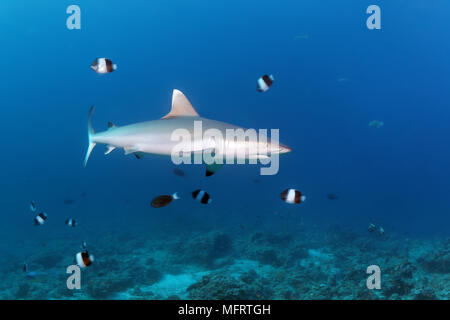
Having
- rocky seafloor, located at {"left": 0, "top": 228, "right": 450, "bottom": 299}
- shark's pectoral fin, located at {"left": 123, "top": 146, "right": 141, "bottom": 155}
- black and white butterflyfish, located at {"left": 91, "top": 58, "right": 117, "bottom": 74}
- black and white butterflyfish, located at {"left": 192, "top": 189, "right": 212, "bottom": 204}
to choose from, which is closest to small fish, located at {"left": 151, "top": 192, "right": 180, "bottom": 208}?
black and white butterflyfish, located at {"left": 192, "top": 189, "right": 212, "bottom": 204}

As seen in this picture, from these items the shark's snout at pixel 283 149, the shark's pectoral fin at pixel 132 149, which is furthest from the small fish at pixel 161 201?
the shark's snout at pixel 283 149

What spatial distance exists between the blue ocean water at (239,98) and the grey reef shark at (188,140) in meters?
18.9

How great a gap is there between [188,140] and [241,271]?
815 cm

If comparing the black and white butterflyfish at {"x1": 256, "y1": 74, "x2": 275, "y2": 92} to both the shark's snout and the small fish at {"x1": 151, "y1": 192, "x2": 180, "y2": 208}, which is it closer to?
the small fish at {"x1": 151, "y1": 192, "x2": 180, "y2": 208}

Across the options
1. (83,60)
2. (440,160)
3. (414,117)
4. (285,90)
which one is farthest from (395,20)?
(440,160)

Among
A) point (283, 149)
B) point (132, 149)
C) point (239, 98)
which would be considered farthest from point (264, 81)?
point (239, 98)

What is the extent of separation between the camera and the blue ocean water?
78.7 m

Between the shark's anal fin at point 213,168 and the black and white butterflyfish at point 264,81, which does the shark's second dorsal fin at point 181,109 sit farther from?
the black and white butterflyfish at point 264,81

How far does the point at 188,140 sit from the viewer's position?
3883mm

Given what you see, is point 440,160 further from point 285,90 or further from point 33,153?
point 33,153

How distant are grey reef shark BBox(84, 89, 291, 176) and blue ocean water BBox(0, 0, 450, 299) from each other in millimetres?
18852

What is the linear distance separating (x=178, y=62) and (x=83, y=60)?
4028 cm

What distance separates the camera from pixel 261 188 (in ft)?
393

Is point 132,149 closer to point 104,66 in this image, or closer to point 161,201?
point 161,201
